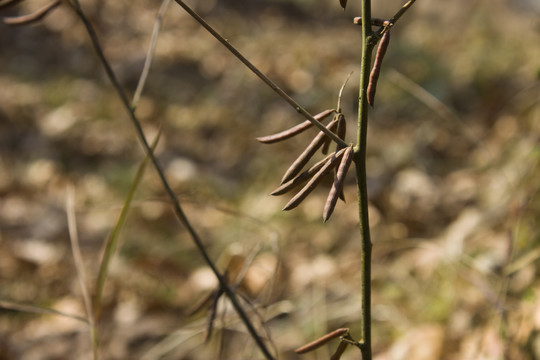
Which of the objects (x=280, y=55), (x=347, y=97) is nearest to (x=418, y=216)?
(x=347, y=97)

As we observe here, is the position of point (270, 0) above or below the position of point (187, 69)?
above

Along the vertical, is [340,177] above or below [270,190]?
below

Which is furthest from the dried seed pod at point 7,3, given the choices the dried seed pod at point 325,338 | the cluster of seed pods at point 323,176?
the dried seed pod at point 325,338

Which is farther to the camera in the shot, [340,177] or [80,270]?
[80,270]

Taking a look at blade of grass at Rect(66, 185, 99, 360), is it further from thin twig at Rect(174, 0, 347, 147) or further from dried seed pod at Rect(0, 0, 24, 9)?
thin twig at Rect(174, 0, 347, 147)

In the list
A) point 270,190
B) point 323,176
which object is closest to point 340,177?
point 323,176

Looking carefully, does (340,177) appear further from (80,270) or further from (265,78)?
(80,270)

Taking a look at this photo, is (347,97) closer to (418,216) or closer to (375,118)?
(375,118)

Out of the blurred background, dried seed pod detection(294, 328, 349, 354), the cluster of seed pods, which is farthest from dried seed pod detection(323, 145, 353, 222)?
the blurred background
